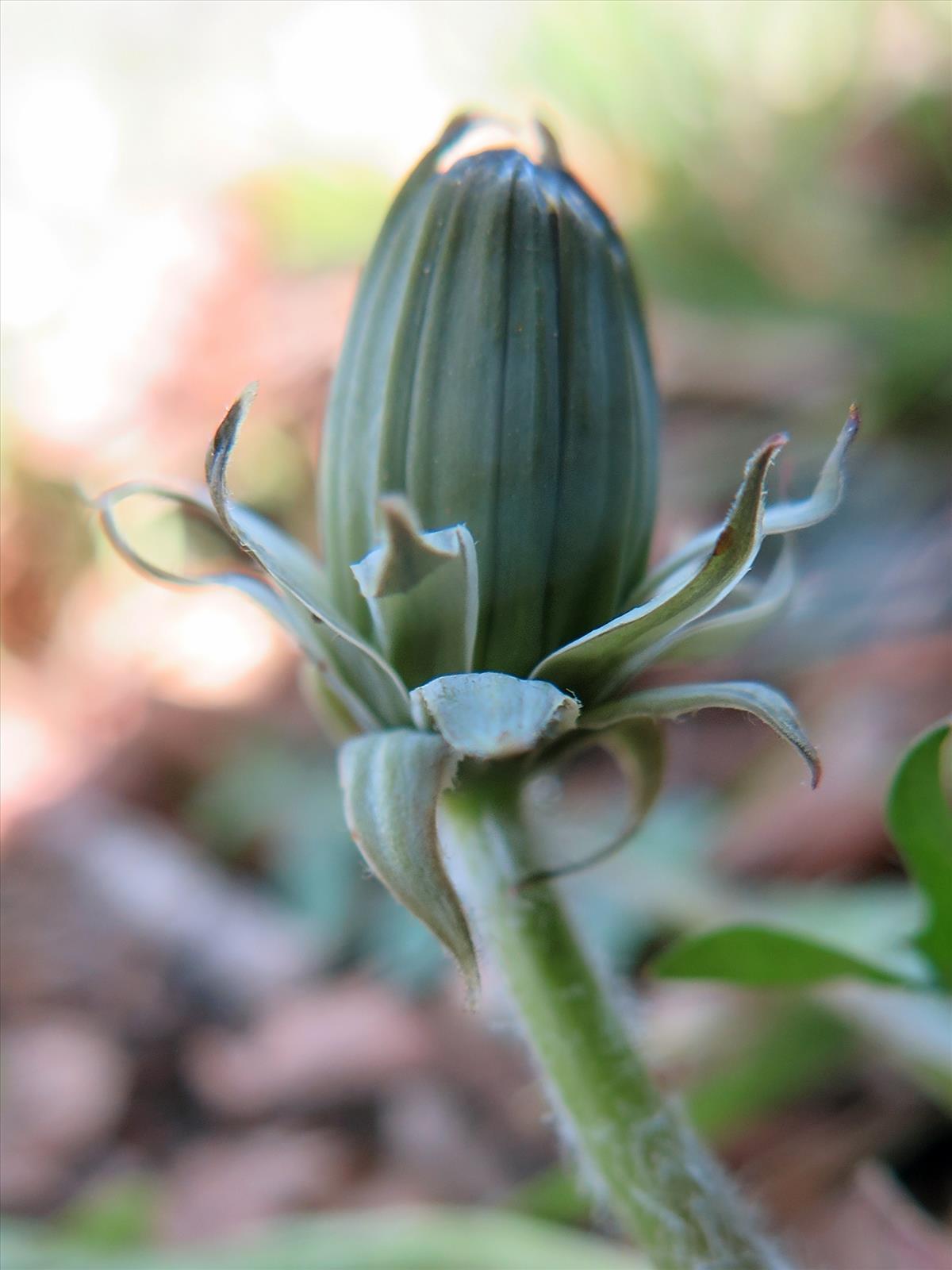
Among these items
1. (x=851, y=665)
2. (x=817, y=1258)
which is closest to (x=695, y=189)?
(x=851, y=665)

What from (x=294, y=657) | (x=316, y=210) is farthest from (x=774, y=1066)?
(x=316, y=210)

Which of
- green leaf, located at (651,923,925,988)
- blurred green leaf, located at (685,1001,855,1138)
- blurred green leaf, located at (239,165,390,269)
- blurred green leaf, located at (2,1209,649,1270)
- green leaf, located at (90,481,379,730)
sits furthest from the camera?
blurred green leaf, located at (239,165,390,269)

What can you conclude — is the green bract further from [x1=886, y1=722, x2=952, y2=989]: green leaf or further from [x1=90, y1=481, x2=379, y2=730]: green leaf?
[x1=886, y1=722, x2=952, y2=989]: green leaf

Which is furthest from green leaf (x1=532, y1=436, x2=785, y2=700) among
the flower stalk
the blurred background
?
the blurred background

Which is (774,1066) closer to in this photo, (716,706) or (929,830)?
(929,830)

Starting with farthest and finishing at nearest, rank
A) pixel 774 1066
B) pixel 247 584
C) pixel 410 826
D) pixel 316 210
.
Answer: pixel 316 210 < pixel 774 1066 < pixel 247 584 < pixel 410 826

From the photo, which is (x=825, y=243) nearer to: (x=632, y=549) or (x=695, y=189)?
(x=695, y=189)

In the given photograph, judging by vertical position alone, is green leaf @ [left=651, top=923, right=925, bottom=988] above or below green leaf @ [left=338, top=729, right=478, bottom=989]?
below
